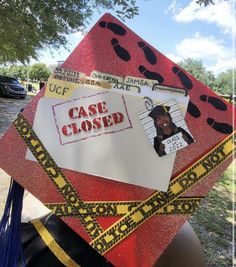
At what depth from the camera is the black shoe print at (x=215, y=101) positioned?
0.96m

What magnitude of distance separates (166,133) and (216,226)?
2911 mm

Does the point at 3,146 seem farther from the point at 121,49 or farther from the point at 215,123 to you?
the point at 215,123

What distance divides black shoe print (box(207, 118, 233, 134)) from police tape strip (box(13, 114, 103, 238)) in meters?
0.42

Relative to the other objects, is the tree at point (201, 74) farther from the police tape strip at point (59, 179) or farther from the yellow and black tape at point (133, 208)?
the police tape strip at point (59, 179)

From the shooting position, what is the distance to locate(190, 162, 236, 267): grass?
9.56ft

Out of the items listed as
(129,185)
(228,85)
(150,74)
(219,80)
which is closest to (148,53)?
(150,74)

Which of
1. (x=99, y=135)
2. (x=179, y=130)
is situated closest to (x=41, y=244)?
(x=99, y=135)

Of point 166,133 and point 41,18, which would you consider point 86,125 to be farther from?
point 41,18

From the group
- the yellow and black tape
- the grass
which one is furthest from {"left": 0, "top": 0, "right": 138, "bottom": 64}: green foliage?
the yellow and black tape

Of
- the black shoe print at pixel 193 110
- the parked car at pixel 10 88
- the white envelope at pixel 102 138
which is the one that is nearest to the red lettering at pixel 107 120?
the white envelope at pixel 102 138

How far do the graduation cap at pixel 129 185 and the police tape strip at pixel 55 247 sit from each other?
132mm

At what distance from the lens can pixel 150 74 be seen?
99cm

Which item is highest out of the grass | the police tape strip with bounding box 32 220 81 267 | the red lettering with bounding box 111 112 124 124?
the red lettering with bounding box 111 112 124 124

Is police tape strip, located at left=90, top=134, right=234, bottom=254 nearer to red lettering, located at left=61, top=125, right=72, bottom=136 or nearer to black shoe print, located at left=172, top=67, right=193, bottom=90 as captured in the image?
black shoe print, located at left=172, top=67, right=193, bottom=90
